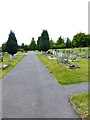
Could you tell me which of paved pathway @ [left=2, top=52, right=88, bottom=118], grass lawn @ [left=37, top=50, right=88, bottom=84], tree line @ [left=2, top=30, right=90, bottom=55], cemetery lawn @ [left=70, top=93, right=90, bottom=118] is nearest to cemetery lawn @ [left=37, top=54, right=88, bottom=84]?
grass lawn @ [left=37, top=50, right=88, bottom=84]

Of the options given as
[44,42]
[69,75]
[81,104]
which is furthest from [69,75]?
[44,42]

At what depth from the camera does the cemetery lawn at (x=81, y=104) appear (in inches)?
212

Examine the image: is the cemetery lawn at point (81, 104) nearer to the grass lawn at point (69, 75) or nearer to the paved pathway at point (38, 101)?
the paved pathway at point (38, 101)

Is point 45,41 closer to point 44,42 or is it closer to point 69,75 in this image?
point 44,42

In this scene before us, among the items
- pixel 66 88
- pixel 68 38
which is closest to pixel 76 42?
pixel 68 38

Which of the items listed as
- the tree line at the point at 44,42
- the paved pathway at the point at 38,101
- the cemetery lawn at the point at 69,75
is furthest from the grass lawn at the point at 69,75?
the tree line at the point at 44,42

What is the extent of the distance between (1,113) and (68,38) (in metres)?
81.7

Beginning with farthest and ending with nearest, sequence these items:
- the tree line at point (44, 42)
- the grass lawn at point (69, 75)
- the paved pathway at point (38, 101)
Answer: the tree line at point (44, 42), the grass lawn at point (69, 75), the paved pathway at point (38, 101)

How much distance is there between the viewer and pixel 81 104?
616cm

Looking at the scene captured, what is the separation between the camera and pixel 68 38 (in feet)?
276

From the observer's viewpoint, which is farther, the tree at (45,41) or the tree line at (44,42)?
the tree at (45,41)

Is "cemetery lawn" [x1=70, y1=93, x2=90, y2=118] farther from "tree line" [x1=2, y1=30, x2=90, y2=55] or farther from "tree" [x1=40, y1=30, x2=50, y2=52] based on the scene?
"tree" [x1=40, y1=30, x2=50, y2=52]

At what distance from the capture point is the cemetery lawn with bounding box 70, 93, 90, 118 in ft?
17.6

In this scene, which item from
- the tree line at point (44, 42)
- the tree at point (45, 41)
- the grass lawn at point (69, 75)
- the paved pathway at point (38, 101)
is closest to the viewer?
the paved pathway at point (38, 101)
